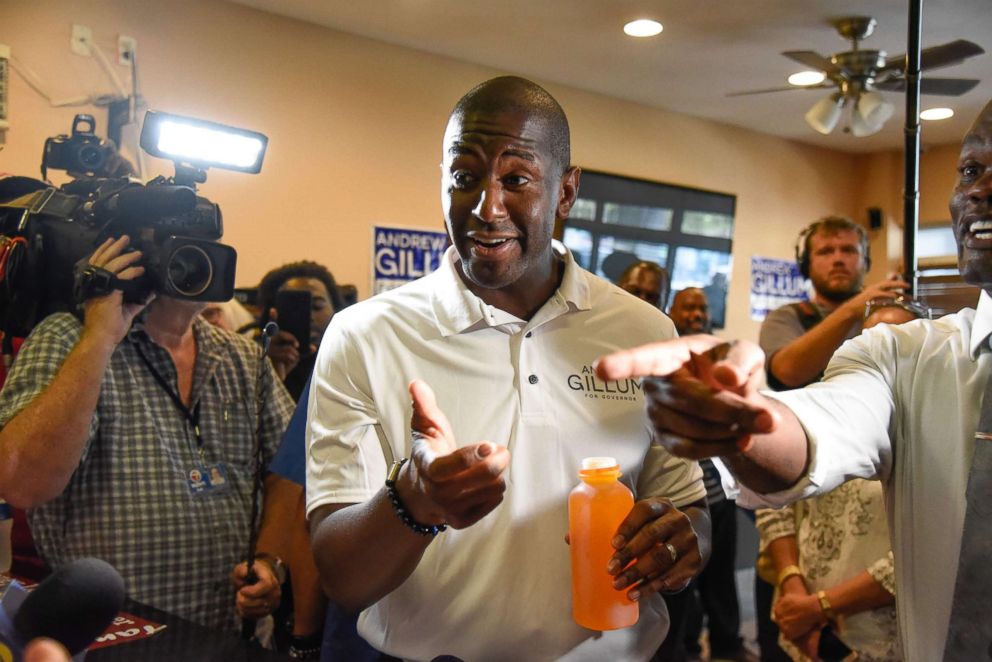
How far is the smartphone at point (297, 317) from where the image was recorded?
2.46m

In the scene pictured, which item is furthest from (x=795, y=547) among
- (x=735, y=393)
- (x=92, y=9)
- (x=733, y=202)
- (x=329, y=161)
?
(x=733, y=202)

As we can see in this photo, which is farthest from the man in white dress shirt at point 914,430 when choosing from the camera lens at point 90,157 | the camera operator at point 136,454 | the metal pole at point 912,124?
the camera lens at point 90,157

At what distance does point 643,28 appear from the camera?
13.7 ft

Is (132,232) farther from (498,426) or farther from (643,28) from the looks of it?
(643,28)

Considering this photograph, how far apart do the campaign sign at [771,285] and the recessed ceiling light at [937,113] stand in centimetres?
129

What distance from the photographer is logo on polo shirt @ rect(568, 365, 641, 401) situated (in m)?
1.24

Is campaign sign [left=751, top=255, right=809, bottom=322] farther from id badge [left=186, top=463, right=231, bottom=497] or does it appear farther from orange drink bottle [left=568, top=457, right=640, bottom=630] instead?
orange drink bottle [left=568, top=457, right=640, bottom=630]

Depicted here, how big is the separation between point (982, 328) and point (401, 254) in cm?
360

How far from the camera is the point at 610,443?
1.23 meters

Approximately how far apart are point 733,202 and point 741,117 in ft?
1.88

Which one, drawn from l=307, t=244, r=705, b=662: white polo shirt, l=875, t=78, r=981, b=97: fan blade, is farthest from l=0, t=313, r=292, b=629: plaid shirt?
l=875, t=78, r=981, b=97: fan blade

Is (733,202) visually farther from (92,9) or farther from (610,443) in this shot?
(610,443)

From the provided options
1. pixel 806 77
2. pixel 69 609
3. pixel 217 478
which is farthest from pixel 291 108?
pixel 69 609

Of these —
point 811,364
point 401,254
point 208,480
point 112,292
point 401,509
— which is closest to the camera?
point 401,509
